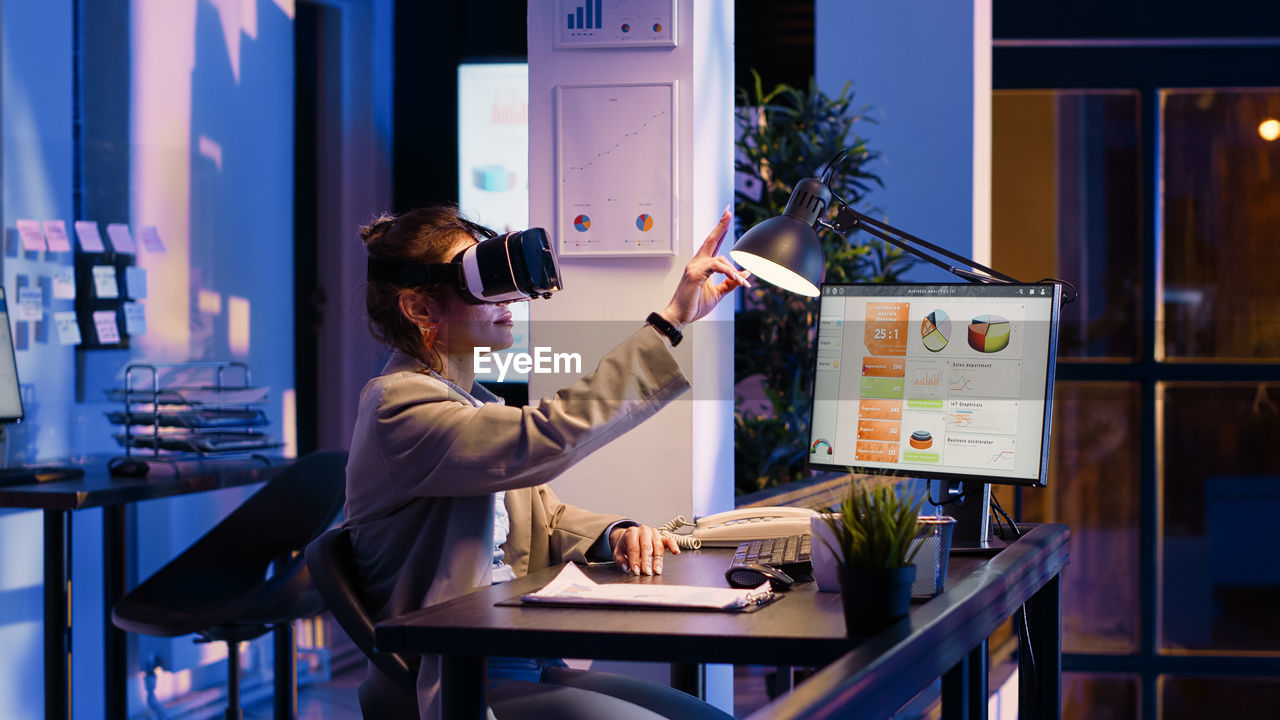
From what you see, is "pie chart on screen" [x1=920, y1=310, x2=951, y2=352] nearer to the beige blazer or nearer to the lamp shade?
the lamp shade

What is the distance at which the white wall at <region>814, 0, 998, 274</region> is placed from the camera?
168 inches

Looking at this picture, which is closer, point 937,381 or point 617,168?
point 937,381

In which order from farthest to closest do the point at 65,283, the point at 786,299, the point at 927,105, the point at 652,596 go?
the point at 927,105
the point at 786,299
the point at 65,283
the point at 652,596

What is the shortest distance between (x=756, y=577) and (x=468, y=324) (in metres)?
0.60

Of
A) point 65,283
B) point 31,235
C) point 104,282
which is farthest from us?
point 104,282

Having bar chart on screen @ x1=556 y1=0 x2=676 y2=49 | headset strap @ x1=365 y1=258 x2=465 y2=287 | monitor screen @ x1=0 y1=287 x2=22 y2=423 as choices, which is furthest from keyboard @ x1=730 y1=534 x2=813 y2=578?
monitor screen @ x1=0 y1=287 x2=22 y2=423

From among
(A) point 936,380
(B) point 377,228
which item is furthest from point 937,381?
(B) point 377,228

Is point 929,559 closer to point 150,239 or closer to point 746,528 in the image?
point 746,528

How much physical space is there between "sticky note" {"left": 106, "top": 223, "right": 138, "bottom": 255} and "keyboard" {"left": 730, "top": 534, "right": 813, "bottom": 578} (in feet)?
9.02

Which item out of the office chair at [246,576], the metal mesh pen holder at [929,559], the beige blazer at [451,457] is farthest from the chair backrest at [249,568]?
the metal mesh pen holder at [929,559]

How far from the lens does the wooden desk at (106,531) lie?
2859mm

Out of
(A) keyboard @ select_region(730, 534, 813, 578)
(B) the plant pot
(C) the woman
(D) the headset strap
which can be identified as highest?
(D) the headset strap

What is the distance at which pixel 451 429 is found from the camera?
160 cm

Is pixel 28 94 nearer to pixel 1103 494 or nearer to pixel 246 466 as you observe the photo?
pixel 246 466
